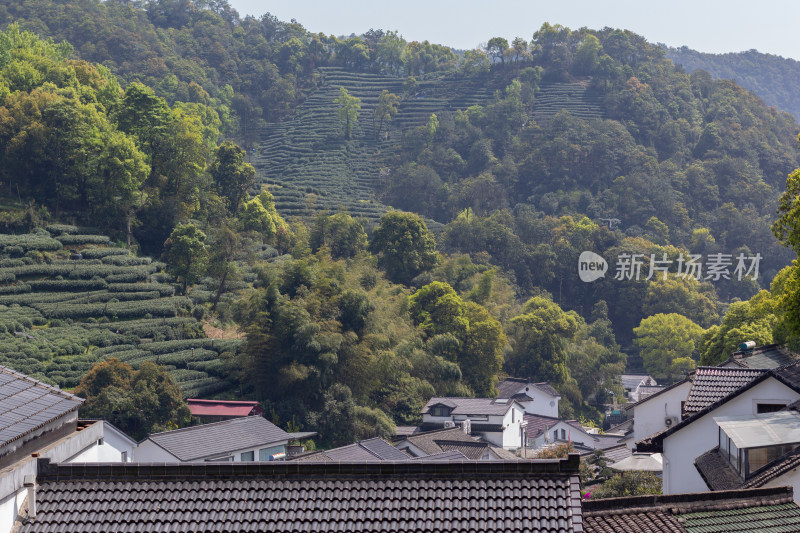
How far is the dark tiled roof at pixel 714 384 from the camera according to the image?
16500 millimetres

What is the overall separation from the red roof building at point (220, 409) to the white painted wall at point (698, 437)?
2613cm

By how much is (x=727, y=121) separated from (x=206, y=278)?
74.0m

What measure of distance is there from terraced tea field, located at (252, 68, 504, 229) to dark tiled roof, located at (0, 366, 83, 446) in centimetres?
6580

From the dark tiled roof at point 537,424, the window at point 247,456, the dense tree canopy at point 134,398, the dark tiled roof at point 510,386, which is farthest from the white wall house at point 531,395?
the window at point 247,456

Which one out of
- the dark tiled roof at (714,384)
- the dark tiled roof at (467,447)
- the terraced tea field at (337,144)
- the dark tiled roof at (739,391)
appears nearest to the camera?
the dark tiled roof at (739,391)

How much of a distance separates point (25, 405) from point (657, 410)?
65.5 feet

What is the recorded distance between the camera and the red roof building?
3944cm

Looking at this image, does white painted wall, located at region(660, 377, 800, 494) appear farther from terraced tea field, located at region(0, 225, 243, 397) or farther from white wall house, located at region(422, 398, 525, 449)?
white wall house, located at region(422, 398, 525, 449)

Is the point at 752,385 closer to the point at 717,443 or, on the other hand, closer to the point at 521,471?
the point at 717,443

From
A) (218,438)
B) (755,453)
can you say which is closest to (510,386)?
(218,438)

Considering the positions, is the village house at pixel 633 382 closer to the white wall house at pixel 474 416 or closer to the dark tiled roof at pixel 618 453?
the white wall house at pixel 474 416

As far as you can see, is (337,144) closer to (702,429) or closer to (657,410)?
(657,410)

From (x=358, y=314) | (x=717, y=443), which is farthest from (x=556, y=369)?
(x=717, y=443)

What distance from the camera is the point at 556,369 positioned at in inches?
2360
